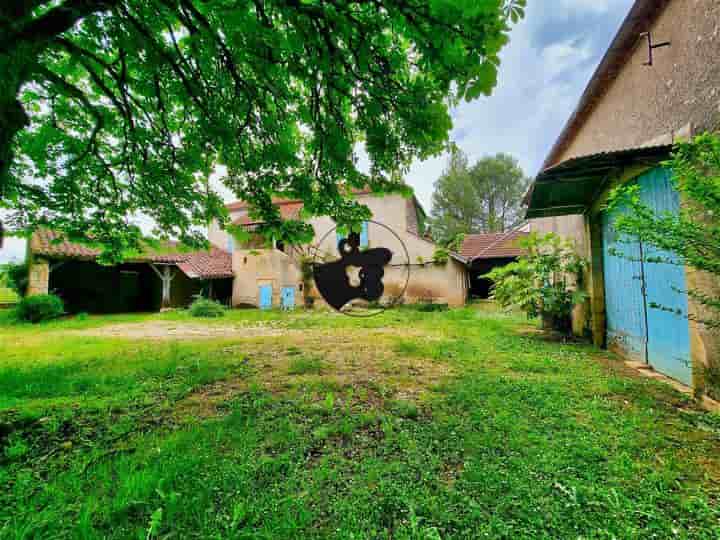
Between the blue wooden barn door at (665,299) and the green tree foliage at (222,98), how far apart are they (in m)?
2.66

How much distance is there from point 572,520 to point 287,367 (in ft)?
11.4

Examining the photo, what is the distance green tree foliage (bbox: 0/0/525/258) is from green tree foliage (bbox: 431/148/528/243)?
19.9 metres

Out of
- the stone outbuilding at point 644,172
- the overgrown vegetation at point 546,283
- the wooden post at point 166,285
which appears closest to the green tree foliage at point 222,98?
the stone outbuilding at point 644,172

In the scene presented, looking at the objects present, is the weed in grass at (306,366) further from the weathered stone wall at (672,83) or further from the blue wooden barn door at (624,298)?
the weathered stone wall at (672,83)

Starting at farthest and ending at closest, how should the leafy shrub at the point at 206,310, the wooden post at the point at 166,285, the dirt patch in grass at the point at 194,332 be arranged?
1. the wooden post at the point at 166,285
2. the leafy shrub at the point at 206,310
3. the dirt patch in grass at the point at 194,332

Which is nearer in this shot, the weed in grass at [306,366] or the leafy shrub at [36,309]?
the weed in grass at [306,366]

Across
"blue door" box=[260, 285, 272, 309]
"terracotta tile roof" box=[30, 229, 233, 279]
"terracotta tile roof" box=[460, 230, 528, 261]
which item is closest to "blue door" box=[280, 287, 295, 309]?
"blue door" box=[260, 285, 272, 309]

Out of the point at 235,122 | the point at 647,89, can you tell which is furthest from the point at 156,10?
the point at 647,89

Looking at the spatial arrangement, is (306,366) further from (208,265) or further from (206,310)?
(208,265)

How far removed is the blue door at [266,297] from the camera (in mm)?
13312

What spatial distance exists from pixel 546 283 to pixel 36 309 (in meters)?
15.7

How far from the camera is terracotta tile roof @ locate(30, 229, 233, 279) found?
1073cm

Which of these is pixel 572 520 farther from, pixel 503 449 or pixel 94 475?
pixel 94 475

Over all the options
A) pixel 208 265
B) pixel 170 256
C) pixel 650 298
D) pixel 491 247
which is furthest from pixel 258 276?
pixel 650 298
